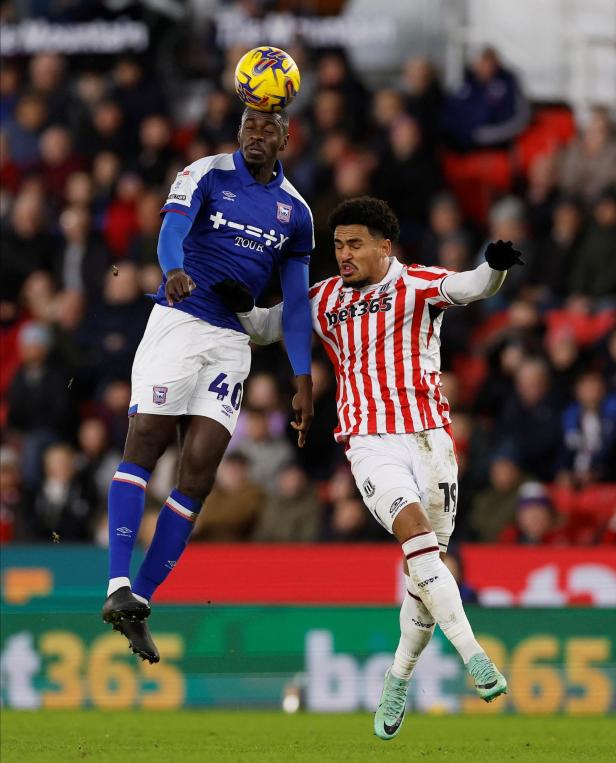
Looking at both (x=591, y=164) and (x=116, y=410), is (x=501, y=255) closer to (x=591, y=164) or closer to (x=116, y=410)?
(x=116, y=410)

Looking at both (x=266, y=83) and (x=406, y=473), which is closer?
(x=406, y=473)

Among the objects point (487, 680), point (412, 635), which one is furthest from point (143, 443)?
point (487, 680)

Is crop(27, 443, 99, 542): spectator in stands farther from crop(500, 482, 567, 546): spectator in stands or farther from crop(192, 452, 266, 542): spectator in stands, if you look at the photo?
crop(500, 482, 567, 546): spectator in stands

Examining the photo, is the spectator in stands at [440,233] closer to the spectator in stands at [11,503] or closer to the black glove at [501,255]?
the spectator in stands at [11,503]

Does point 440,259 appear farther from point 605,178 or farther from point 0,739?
point 0,739

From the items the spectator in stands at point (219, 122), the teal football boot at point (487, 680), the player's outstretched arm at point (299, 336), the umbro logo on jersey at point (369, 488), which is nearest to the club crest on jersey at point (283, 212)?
the player's outstretched arm at point (299, 336)

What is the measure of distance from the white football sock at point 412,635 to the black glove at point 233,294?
1.83m

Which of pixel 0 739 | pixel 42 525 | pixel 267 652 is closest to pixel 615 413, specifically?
pixel 267 652

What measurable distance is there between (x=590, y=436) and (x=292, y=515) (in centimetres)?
270

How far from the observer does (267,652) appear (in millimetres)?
12852

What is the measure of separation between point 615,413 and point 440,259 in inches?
99.5

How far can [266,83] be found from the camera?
9.23m

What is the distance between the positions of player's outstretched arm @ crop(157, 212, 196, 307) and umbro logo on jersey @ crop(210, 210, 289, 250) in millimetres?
345

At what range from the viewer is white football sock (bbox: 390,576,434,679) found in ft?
30.9
